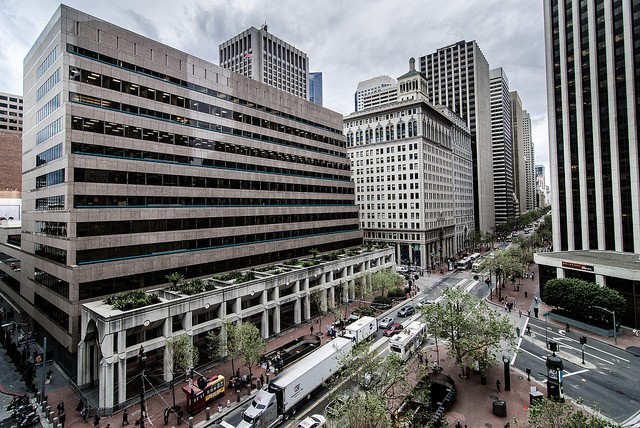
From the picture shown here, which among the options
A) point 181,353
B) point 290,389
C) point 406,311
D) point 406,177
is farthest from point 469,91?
point 181,353

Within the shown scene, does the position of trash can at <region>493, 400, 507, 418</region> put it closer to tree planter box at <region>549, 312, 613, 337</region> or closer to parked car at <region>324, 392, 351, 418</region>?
parked car at <region>324, 392, 351, 418</region>

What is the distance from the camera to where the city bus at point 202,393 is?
30031mm

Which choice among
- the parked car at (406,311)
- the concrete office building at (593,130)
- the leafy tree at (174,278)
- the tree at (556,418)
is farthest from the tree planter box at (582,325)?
the leafy tree at (174,278)

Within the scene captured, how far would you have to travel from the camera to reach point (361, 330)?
4197cm

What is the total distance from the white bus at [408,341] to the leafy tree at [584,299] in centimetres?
2299

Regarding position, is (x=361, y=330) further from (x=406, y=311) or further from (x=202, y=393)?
(x=202, y=393)

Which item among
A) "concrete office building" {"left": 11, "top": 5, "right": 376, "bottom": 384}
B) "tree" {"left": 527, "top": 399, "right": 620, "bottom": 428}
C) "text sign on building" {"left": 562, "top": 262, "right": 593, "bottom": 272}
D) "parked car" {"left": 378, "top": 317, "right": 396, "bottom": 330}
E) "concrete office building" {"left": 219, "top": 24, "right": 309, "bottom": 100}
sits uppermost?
"concrete office building" {"left": 219, "top": 24, "right": 309, "bottom": 100}

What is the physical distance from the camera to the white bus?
37719mm

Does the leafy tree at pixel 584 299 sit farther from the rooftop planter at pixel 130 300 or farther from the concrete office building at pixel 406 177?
the rooftop planter at pixel 130 300

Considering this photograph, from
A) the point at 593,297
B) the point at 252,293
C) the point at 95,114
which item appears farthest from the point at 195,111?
the point at 593,297

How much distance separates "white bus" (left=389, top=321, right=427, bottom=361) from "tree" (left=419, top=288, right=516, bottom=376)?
382cm

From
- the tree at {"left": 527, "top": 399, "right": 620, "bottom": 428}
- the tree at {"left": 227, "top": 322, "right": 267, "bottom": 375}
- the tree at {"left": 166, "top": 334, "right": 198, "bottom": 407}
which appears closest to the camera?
the tree at {"left": 527, "top": 399, "right": 620, "bottom": 428}

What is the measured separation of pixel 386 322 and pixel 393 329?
3764 millimetres

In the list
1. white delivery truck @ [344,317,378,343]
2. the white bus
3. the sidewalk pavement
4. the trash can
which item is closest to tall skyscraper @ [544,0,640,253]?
the sidewalk pavement
